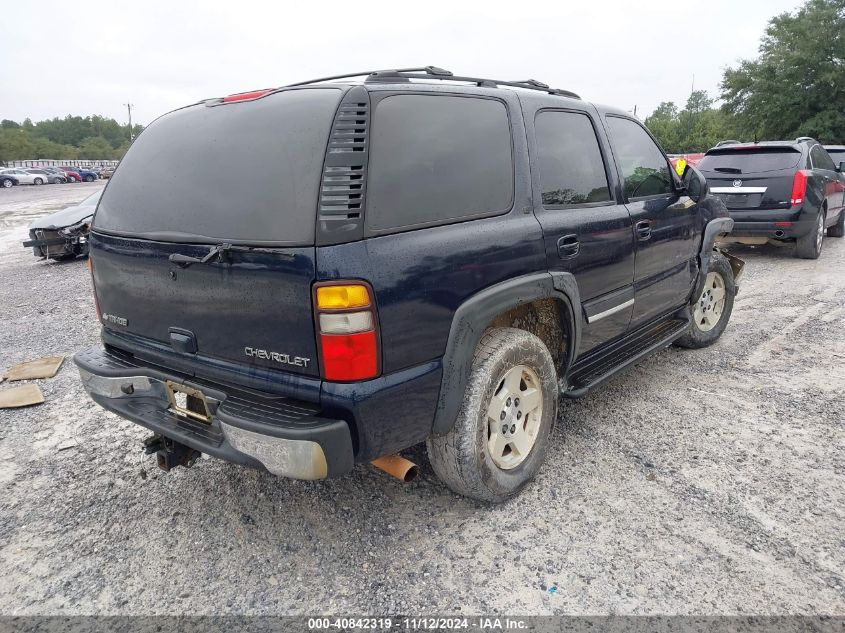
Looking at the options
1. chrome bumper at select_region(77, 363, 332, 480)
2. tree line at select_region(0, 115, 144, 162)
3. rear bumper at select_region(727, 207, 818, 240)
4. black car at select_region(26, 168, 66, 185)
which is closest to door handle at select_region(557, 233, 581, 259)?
chrome bumper at select_region(77, 363, 332, 480)

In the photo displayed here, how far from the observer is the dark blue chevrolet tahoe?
6.86 feet

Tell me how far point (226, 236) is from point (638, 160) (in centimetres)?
276

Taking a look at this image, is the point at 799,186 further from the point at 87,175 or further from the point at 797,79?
the point at 87,175

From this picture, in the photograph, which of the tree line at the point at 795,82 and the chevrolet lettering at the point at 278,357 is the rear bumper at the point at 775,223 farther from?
the tree line at the point at 795,82

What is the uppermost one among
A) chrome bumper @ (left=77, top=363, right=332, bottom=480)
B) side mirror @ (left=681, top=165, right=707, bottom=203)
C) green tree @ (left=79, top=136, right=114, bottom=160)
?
green tree @ (left=79, top=136, right=114, bottom=160)

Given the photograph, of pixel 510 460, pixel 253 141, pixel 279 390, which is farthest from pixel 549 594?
pixel 253 141

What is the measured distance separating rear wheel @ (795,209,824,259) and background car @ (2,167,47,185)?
4644 centimetres

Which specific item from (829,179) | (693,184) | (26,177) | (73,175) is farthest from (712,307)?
(73,175)

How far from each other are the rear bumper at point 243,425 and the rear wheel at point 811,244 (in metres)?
8.56

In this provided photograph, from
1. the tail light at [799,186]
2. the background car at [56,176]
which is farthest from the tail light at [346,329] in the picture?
the background car at [56,176]

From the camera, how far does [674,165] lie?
444 cm

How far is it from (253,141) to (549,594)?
2.12 meters

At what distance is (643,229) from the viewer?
11.6ft

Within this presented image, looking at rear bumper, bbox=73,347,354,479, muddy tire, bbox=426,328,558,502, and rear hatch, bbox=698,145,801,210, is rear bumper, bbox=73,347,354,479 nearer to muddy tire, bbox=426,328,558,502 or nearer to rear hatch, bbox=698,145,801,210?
muddy tire, bbox=426,328,558,502
